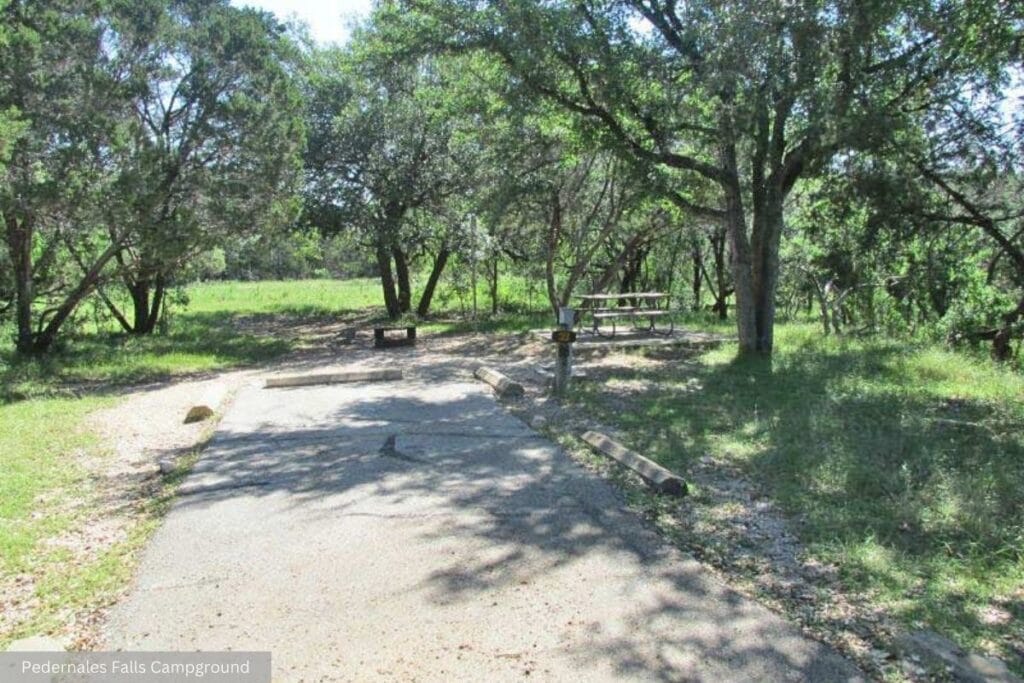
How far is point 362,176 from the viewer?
17609mm

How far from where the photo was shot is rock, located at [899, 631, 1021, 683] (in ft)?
8.78

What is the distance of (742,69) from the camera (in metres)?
7.26

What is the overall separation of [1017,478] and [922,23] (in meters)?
4.15

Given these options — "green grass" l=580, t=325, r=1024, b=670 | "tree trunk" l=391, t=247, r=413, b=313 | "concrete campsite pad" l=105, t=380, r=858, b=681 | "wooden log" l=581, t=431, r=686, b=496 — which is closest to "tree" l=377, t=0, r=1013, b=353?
"green grass" l=580, t=325, r=1024, b=670

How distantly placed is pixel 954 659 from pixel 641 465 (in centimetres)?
249

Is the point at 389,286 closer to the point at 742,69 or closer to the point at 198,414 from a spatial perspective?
the point at 198,414

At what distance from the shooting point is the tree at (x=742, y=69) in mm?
6973

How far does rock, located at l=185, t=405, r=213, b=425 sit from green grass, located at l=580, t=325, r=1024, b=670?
12.1ft

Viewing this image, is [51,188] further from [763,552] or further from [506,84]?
[763,552]

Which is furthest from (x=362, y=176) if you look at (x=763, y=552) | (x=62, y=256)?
(x=763, y=552)

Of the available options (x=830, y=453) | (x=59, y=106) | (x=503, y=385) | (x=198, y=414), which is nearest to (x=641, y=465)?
(x=830, y=453)

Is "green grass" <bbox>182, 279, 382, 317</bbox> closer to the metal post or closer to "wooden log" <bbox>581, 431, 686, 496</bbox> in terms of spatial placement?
the metal post

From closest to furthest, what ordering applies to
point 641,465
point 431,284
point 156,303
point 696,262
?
point 641,465 → point 156,303 → point 431,284 → point 696,262

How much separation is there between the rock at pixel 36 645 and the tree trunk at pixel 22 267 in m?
9.76
